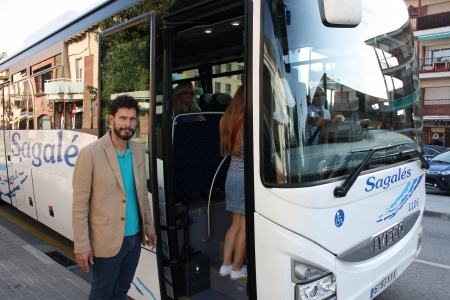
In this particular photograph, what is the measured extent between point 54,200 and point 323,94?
401 cm

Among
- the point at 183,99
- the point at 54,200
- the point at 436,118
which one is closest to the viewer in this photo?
the point at 183,99

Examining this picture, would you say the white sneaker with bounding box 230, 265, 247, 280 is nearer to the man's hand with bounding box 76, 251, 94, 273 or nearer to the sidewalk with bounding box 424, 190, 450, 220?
the man's hand with bounding box 76, 251, 94, 273

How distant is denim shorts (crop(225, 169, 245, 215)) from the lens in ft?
10.3

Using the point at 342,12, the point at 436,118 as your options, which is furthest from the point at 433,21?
the point at 342,12

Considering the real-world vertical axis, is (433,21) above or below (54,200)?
above

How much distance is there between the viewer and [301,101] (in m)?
2.49

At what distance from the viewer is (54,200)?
5.18 m

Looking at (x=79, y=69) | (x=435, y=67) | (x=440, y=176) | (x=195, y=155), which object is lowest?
(x=440, y=176)

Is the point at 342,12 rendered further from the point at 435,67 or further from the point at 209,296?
the point at 435,67

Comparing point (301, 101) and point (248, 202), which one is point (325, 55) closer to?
point (301, 101)

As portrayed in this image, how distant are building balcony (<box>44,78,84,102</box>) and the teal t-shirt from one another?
1.74 meters

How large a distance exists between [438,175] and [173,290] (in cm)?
989

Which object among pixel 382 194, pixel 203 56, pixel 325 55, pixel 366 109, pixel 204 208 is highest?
pixel 203 56

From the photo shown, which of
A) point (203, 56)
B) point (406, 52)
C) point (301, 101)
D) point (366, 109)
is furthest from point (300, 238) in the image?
point (203, 56)
